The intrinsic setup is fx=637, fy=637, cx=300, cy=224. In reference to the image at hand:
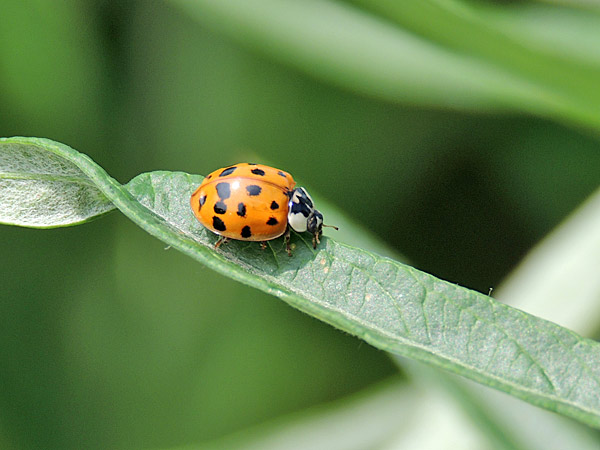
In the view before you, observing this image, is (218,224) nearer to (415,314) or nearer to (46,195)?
(46,195)

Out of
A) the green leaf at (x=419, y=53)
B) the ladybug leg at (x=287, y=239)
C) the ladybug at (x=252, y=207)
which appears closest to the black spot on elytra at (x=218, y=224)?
the ladybug at (x=252, y=207)

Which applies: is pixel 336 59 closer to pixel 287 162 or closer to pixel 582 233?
pixel 287 162

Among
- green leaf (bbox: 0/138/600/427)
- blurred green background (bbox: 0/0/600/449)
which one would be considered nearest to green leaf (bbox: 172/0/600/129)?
blurred green background (bbox: 0/0/600/449)

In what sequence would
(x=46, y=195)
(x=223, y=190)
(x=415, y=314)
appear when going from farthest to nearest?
(x=223, y=190) < (x=46, y=195) < (x=415, y=314)

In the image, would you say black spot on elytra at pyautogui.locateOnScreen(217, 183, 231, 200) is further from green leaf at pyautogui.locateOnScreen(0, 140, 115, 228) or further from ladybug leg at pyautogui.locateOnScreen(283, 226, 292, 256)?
green leaf at pyautogui.locateOnScreen(0, 140, 115, 228)

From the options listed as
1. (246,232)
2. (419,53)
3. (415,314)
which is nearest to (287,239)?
(246,232)

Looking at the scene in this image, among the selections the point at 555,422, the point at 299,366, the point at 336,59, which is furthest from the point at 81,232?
the point at 555,422

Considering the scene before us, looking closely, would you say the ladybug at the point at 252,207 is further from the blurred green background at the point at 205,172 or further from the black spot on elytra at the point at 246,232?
the blurred green background at the point at 205,172
